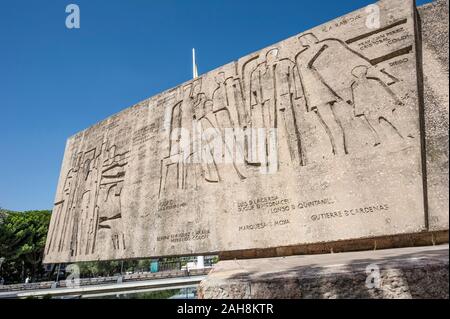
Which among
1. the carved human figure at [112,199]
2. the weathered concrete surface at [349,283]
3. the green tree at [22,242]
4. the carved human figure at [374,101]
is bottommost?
the green tree at [22,242]

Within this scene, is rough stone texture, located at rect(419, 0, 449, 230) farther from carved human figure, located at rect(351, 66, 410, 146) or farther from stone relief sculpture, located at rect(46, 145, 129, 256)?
stone relief sculpture, located at rect(46, 145, 129, 256)

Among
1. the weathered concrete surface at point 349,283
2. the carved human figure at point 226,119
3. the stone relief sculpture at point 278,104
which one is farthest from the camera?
the carved human figure at point 226,119

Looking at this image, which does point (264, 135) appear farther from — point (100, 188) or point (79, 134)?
point (79, 134)

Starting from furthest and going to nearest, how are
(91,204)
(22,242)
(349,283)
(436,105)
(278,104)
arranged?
1. (22,242)
2. (91,204)
3. (278,104)
4. (436,105)
5. (349,283)

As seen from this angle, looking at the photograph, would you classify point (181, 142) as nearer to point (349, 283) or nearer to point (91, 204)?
point (91, 204)

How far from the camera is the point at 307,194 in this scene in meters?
4.05

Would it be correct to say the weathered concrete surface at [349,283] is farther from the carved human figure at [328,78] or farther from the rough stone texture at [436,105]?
the carved human figure at [328,78]

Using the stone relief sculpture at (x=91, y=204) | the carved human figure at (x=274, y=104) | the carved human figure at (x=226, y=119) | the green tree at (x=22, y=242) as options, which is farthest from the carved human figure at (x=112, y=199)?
the green tree at (x=22, y=242)

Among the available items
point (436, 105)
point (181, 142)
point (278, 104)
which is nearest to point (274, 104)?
point (278, 104)

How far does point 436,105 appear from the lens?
141 inches

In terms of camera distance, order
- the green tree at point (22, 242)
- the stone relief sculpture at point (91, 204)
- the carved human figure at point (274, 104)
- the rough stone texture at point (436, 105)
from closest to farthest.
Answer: the rough stone texture at point (436, 105), the carved human figure at point (274, 104), the stone relief sculpture at point (91, 204), the green tree at point (22, 242)

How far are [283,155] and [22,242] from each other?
26.0 meters

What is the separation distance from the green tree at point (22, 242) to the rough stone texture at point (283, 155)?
67.7ft

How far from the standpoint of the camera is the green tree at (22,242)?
75.2 feet
